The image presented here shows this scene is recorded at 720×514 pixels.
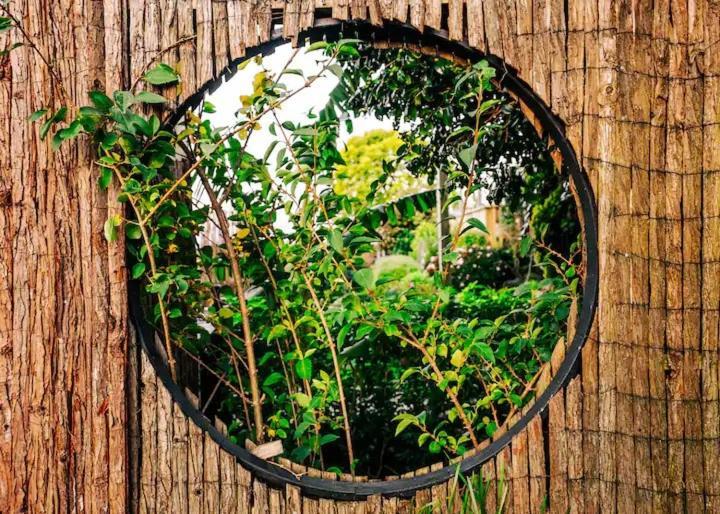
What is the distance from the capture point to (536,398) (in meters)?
2.69

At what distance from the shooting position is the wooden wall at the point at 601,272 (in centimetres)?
A: 255

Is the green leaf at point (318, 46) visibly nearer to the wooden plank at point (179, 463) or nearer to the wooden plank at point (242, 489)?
the wooden plank at point (179, 463)

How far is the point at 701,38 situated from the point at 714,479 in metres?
1.86

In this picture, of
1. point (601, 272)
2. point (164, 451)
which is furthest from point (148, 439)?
point (601, 272)

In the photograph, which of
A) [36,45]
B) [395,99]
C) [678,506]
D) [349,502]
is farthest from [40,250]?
[678,506]

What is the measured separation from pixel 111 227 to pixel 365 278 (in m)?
1.12

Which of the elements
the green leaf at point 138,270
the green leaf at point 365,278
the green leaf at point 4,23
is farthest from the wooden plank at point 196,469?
the green leaf at point 4,23

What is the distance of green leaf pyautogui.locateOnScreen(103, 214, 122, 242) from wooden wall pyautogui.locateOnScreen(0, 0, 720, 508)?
0.07 m

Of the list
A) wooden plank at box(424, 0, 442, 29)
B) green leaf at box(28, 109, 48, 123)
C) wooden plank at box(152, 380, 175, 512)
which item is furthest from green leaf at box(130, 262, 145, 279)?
wooden plank at box(424, 0, 442, 29)

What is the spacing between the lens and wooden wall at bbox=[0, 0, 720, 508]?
100 inches

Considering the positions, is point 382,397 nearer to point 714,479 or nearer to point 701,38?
point 714,479

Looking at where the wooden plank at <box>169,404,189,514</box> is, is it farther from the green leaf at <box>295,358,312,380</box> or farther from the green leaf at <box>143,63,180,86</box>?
the green leaf at <box>143,63,180,86</box>

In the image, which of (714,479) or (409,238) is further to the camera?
(409,238)

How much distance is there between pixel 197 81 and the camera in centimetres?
263
